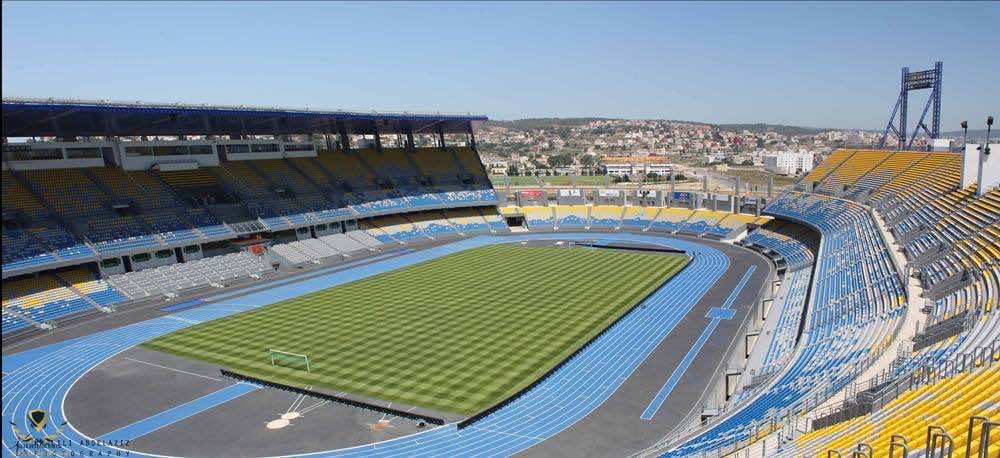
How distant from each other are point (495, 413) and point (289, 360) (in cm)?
942

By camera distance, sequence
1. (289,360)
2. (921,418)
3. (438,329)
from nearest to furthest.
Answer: (921,418) → (289,360) → (438,329)

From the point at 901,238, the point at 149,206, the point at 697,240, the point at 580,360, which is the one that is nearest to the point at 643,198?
the point at 697,240

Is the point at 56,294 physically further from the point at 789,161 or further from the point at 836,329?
the point at 789,161

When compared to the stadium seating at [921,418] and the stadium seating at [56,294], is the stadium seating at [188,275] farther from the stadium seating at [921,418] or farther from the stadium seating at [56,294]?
the stadium seating at [921,418]

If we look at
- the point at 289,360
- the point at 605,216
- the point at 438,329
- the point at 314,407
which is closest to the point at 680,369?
the point at 438,329

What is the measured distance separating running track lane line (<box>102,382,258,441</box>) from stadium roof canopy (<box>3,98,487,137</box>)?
2085 cm

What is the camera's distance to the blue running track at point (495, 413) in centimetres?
1736

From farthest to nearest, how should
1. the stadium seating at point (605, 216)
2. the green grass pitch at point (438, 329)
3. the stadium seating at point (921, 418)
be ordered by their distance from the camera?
1. the stadium seating at point (605, 216)
2. the green grass pitch at point (438, 329)
3. the stadium seating at point (921, 418)

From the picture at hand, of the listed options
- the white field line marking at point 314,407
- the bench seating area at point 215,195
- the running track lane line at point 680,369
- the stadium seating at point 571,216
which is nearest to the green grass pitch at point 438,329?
the white field line marking at point 314,407

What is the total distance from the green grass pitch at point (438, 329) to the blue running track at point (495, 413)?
37.9 inches

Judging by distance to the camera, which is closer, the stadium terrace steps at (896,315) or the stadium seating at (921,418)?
the stadium seating at (921,418)

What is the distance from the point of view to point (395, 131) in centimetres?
5716

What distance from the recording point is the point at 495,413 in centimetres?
1891

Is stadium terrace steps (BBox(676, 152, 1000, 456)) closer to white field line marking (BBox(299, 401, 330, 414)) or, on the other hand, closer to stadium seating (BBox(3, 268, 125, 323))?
white field line marking (BBox(299, 401, 330, 414))
